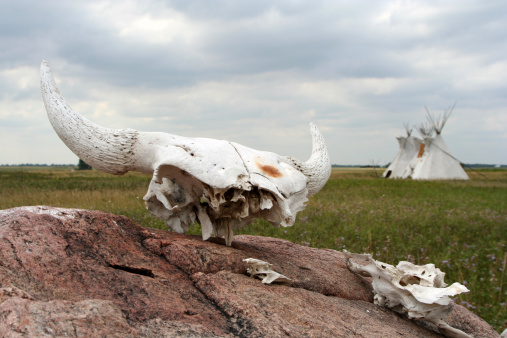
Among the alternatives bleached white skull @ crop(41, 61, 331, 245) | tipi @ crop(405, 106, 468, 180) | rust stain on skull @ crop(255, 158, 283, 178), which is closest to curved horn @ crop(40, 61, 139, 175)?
bleached white skull @ crop(41, 61, 331, 245)

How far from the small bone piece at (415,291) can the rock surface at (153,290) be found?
105 millimetres

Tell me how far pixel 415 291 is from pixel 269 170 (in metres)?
1.37

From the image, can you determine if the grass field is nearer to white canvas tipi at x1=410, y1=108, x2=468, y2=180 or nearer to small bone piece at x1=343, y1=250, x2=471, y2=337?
small bone piece at x1=343, y1=250, x2=471, y2=337

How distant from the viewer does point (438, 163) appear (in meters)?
26.5

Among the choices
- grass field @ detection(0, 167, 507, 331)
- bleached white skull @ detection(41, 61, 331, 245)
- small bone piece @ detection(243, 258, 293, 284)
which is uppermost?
bleached white skull @ detection(41, 61, 331, 245)

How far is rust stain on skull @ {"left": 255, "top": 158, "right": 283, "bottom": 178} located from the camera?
9.67 feet

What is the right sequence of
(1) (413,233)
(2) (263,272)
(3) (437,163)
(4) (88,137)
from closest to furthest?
(2) (263,272)
(4) (88,137)
(1) (413,233)
(3) (437,163)

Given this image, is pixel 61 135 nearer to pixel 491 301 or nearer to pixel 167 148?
pixel 167 148

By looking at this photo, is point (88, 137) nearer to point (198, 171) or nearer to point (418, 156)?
point (198, 171)

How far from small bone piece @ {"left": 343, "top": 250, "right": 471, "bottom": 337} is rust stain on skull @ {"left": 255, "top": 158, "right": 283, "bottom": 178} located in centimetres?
102

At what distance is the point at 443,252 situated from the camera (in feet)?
21.5

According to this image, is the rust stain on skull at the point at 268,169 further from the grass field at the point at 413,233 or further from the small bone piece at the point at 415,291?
the grass field at the point at 413,233

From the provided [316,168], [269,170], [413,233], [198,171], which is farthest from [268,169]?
[413,233]

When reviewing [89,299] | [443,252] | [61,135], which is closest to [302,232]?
[443,252]
